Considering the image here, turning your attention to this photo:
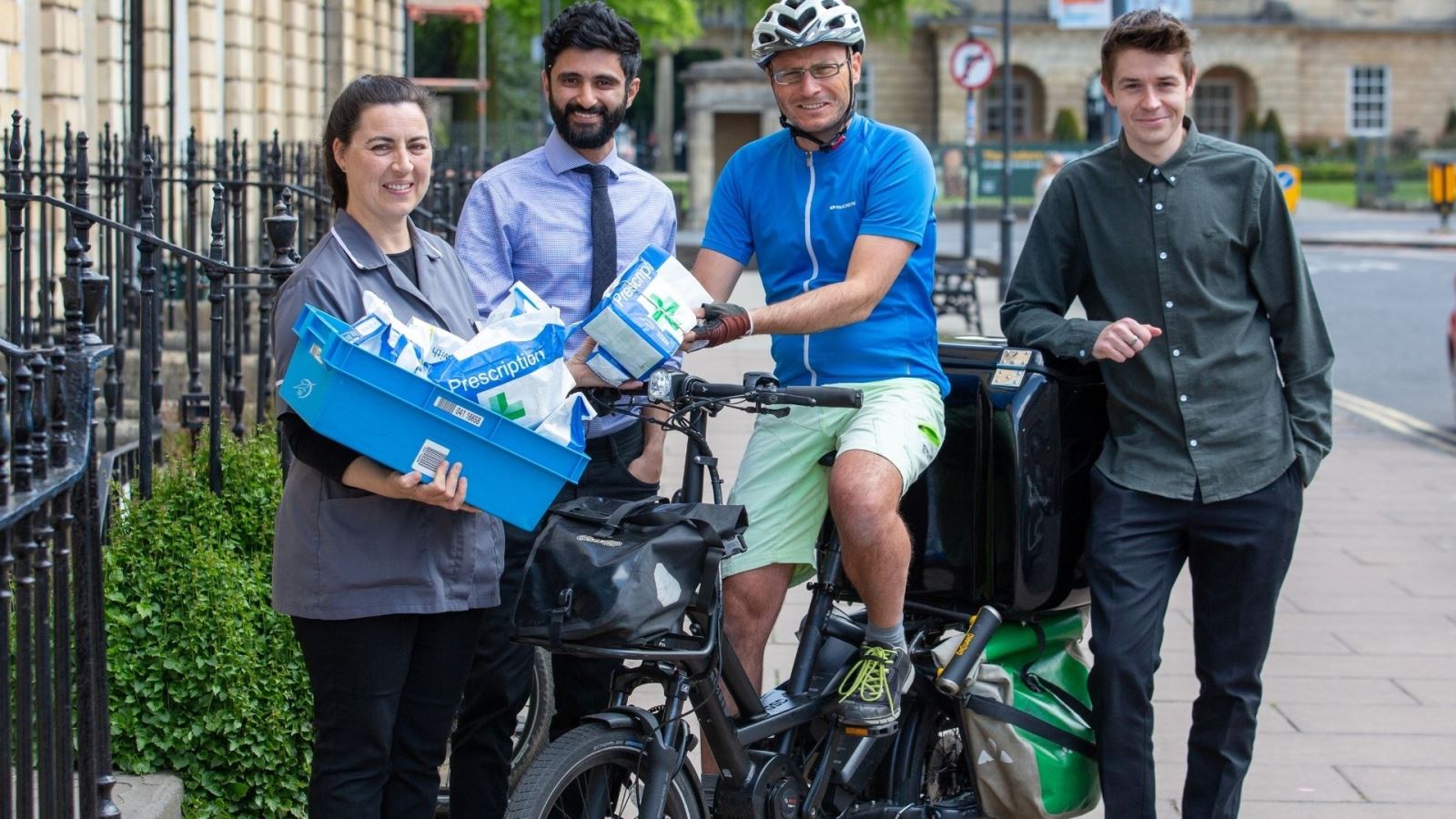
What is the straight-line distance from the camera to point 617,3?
33281mm

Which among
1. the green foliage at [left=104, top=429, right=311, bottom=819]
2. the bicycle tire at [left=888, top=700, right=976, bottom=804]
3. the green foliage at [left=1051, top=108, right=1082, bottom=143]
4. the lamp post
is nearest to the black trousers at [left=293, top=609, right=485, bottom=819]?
the green foliage at [left=104, top=429, right=311, bottom=819]

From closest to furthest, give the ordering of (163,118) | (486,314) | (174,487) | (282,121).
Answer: (486,314) < (174,487) < (163,118) < (282,121)

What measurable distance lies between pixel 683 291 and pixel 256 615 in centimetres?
169

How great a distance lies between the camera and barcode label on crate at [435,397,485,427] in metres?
3.20

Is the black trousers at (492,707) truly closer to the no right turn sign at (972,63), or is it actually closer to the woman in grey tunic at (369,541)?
the woman in grey tunic at (369,541)

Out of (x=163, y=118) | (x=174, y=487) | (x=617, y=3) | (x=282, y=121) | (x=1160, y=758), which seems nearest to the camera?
(x=174, y=487)

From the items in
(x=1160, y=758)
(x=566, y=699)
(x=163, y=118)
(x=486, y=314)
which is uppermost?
(x=163, y=118)

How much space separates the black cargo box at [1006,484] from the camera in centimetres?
415

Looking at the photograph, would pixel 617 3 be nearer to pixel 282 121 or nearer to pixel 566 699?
pixel 282 121

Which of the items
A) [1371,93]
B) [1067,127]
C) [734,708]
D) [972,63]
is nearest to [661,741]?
[734,708]

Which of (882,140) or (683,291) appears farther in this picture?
(882,140)

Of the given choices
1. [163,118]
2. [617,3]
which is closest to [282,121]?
[163,118]

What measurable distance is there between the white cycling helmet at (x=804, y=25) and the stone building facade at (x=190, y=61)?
23.6 ft

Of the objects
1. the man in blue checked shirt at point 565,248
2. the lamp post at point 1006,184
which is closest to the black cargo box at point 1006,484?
the man in blue checked shirt at point 565,248
